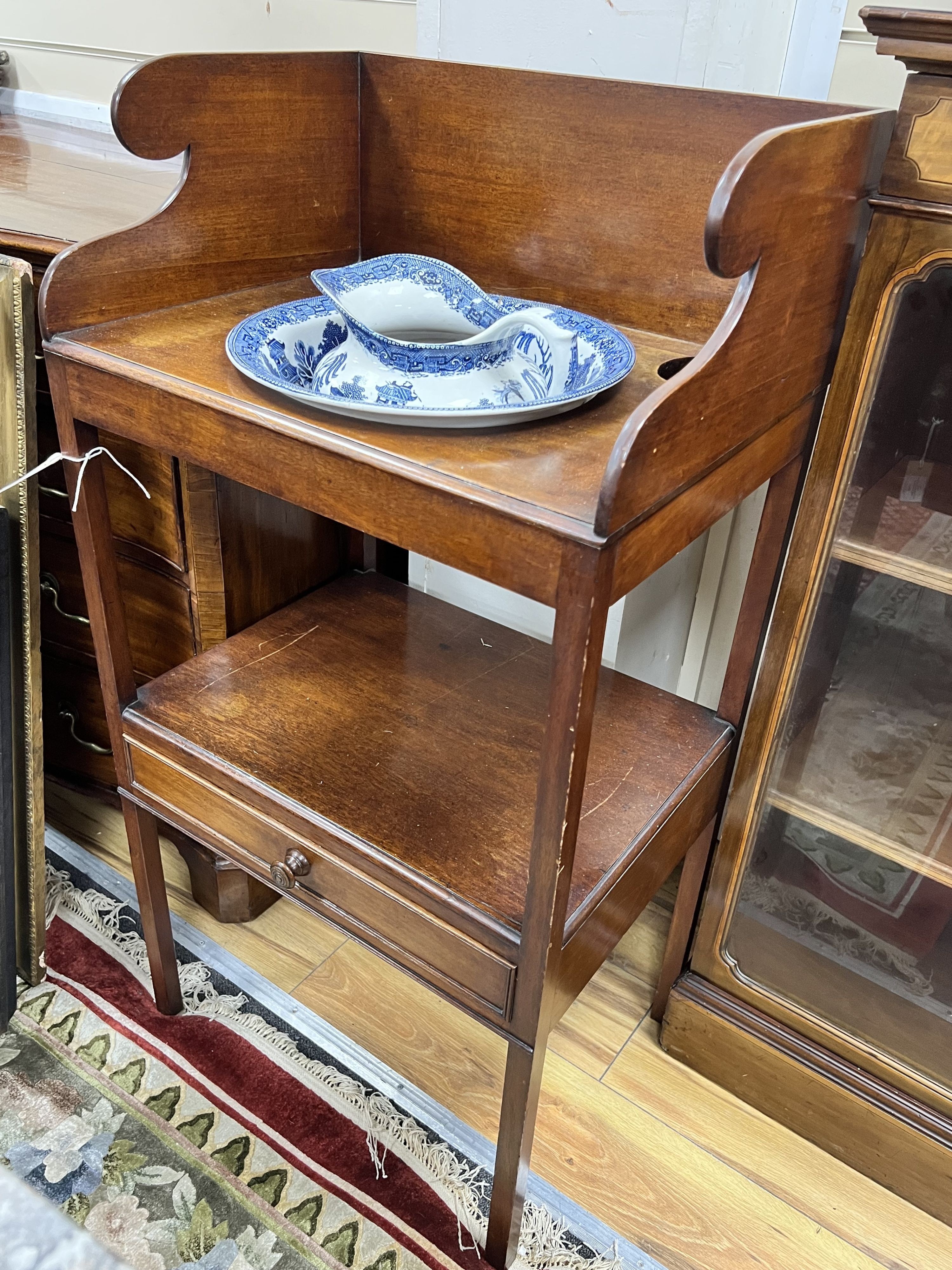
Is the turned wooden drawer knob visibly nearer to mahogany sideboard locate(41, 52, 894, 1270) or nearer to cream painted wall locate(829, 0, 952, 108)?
mahogany sideboard locate(41, 52, 894, 1270)

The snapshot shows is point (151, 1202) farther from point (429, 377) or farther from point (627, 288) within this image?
point (627, 288)

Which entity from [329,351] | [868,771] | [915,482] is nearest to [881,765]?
[868,771]

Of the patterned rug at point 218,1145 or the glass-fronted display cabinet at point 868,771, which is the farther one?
the patterned rug at point 218,1145

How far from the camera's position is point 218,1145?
3.89ft

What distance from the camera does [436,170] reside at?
1.08 meters

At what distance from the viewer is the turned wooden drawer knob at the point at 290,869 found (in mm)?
977

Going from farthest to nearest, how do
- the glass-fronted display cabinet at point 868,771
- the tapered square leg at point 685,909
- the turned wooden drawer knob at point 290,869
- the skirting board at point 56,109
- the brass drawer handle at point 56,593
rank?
the skirting board at point 56,109 < the brass drawer handle at point 56,593 < the tapered square leg at point 685,909 < the turned wooden drawer knob at point 290,869 < the glass-fronted display cabinet at point 868,771

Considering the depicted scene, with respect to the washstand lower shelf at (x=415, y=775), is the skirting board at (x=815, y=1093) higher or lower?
lower

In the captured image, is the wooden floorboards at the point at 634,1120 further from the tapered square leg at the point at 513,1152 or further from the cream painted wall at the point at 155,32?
the cream painted wall at the point at 155,32

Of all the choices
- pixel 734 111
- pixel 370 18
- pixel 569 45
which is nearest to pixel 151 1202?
pixel 734 111

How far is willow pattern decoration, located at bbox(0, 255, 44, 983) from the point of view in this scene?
1.09 metres

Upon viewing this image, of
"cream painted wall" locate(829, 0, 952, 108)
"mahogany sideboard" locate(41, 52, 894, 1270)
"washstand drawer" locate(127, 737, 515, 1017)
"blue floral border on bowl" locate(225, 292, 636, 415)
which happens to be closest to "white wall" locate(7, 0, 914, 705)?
"cream painted wall" locate(829, 0, 952, 108)

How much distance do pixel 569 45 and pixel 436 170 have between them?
221mm

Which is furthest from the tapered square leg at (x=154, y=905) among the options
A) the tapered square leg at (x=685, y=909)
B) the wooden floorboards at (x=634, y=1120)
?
the tapered square leg at (x=685, y=909)
